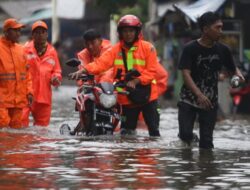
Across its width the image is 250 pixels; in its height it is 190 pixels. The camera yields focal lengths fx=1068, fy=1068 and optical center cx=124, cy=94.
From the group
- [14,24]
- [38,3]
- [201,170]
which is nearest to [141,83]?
[14,24]

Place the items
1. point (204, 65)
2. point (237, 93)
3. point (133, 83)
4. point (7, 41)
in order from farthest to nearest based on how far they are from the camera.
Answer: point (237, 93), point (7, 41), point (133, 83), point (204, 65)

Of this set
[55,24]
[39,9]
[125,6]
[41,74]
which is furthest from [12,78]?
[39,9]

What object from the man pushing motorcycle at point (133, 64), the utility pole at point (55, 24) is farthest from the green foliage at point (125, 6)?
the man pushing motorcycle at point (133, 64)

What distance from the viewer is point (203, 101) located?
12438 millimetres

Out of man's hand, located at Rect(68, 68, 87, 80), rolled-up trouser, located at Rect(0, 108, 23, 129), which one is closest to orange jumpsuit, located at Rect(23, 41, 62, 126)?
rolled-up trouser, located at Rect(0, 108, 23, 129)

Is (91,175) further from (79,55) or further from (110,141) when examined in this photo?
(79,55)

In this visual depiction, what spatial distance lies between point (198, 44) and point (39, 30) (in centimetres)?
460

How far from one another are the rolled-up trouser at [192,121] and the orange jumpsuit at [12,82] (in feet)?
13.4

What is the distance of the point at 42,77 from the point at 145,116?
2631 mm

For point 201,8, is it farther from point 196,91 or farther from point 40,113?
point 196,91

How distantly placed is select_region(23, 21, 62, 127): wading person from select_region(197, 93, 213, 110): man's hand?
15.2 feet

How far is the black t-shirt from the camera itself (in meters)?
12.6

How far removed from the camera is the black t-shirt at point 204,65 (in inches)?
496

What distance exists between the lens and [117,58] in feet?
48.0
